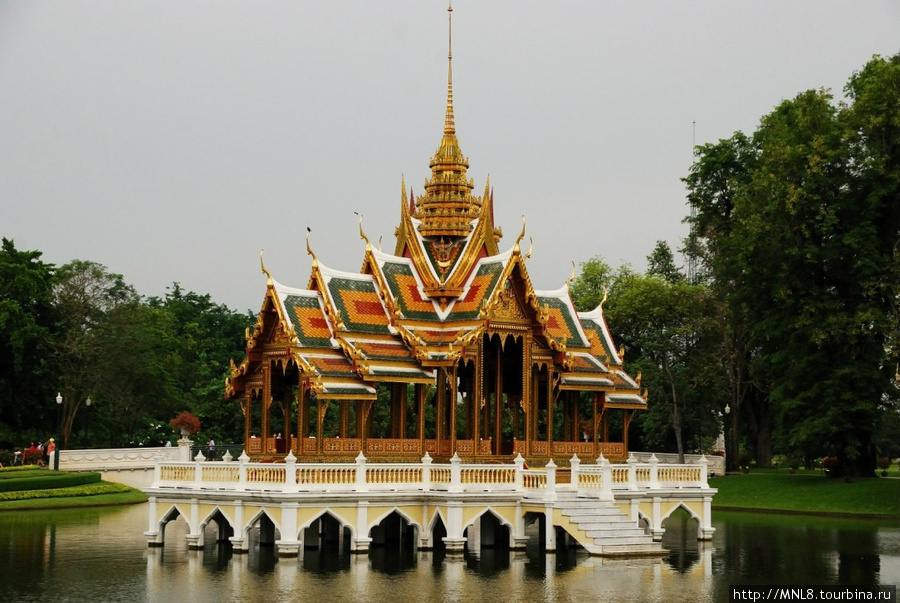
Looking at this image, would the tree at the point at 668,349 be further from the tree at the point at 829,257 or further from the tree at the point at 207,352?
the tree at the point at 207,352

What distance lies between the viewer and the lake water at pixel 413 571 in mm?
22312

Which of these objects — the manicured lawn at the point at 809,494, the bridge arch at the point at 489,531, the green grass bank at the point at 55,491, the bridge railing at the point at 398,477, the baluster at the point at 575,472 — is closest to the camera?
the bridge railing at the point at 398,477

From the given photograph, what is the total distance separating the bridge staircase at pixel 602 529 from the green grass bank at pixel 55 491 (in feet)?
70.6

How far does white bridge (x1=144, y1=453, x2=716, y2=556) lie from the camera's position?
1109 inches

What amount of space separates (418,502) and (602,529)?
152 inches

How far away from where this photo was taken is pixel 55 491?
47.8 m

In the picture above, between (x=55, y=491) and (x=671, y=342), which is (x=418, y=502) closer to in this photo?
(x=55, y=491)

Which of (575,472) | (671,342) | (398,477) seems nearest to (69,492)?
(398,477)

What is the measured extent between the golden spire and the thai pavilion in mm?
35

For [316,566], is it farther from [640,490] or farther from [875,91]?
[875,91]

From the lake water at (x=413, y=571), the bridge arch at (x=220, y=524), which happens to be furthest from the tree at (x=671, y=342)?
the bridge arch at (x=220, y=524)

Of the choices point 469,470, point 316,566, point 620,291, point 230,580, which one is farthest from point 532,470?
point 620,291

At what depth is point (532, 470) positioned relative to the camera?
30188 millimetres

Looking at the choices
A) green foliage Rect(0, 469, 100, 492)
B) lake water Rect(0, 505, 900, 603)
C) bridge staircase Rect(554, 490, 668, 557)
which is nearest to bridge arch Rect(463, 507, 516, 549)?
lake water Rect(0, 505, 900, 603)
